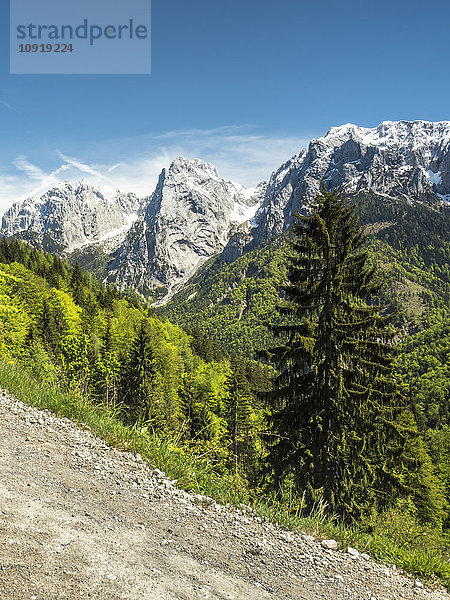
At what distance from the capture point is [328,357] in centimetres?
1177

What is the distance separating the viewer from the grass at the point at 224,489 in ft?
16.1

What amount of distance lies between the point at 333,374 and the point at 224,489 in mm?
6768

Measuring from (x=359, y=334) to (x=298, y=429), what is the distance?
158 inches

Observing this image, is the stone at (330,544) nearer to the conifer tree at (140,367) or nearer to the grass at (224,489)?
the grass at (224,489)

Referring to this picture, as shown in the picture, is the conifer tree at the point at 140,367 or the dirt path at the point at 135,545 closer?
the dirt path at the point at 135,545

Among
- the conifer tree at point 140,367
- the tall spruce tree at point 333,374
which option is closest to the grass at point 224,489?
the tall spruce tree at point 333,374

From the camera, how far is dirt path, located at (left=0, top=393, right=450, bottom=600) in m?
3.41

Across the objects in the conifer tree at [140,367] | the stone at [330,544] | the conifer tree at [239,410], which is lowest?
the conifer tree at [239,410]

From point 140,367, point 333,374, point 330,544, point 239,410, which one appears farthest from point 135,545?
point 140,367

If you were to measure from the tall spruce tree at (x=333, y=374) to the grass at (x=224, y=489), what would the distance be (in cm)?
480

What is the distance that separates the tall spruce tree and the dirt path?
7.01 meters

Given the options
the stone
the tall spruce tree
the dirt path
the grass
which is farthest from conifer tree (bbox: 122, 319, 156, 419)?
the stone

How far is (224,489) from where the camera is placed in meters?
5.77

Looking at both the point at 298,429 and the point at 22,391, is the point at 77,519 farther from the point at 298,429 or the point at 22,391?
the point at 298,429
